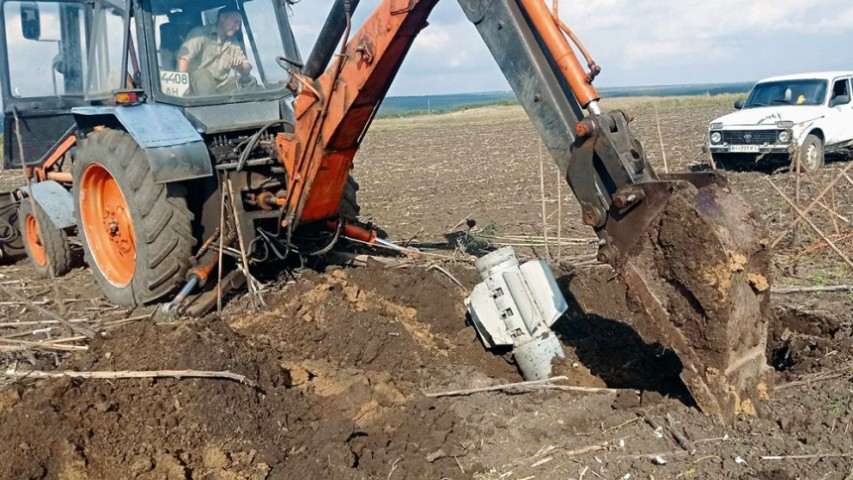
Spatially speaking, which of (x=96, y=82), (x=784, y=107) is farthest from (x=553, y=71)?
(x=784, y=107)

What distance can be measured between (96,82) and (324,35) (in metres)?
2.56

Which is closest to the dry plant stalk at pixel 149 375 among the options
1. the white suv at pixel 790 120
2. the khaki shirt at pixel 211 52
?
the khaki shirt at pixel 211 52

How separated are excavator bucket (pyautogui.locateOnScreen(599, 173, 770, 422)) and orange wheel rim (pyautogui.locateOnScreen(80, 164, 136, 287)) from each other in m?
4.29

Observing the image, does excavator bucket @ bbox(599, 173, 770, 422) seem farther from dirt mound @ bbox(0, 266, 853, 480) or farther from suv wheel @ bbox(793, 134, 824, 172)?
suv wheel @ bbox(793, 134, 824, 172)

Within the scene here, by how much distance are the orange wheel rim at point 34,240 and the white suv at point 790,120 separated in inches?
458

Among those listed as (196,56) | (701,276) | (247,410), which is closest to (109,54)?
(196,56)

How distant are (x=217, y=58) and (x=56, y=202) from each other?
2394 mm

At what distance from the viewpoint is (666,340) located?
402 cm

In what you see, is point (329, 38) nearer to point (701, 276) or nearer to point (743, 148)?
point (701, 276)

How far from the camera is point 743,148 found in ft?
48.5

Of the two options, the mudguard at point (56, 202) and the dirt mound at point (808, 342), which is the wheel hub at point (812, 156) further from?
the mudguard at point (56, 202)

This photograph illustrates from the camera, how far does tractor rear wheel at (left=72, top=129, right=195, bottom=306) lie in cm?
600

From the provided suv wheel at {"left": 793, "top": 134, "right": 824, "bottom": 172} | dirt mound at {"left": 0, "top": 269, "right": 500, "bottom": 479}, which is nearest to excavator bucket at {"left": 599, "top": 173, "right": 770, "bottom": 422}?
dirt mound at {"left": 0, "top": 269, "right": 500, "bottom": 479}

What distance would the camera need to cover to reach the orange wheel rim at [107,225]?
670cm
